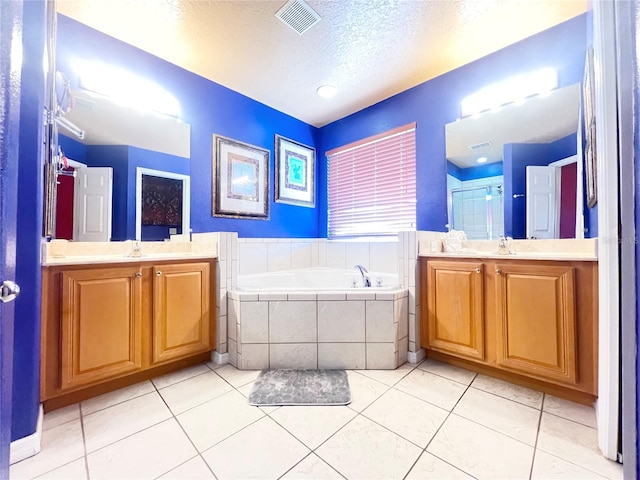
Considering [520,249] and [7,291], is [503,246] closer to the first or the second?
[520,249]

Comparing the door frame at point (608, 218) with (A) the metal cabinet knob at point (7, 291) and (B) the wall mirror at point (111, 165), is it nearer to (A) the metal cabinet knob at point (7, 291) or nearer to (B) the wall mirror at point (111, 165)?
(A) the metal cabinet knob at point (7, 291)

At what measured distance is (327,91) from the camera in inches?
102

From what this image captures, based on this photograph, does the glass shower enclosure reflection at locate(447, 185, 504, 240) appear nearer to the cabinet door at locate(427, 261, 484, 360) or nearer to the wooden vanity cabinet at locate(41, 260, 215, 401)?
the cabinet door at locate(427, 261, 484, 360)

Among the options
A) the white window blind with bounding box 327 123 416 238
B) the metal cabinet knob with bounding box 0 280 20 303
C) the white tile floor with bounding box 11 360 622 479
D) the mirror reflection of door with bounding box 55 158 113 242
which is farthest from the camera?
the white window blind with bounding box 327 123 416 238

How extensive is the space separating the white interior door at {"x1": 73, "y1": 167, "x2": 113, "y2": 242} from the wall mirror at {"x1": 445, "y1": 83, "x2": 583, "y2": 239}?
2.64 metres

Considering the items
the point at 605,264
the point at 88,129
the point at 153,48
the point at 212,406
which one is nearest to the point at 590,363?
the point at 605,264

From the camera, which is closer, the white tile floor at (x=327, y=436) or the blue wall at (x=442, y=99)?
the white tile floor at (x=327, y=436)

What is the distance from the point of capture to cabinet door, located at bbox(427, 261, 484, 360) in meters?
1.72

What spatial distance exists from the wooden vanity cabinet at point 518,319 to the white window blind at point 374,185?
88cm

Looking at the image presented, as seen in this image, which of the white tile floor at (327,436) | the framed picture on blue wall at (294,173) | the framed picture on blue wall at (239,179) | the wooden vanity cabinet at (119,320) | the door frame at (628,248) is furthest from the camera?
the framed picture on blue wall at (294,173)

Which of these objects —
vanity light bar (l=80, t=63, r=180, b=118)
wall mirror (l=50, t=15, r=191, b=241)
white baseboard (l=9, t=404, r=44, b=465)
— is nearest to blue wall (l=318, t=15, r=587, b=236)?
vanity light bar (l=80, t=63, r=180, b=118)

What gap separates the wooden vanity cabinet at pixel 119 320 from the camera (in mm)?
1325

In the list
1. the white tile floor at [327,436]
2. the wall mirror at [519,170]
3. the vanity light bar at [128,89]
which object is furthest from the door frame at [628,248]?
the vanity light bar at [128,89]

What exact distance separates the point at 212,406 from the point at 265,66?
2.51m
